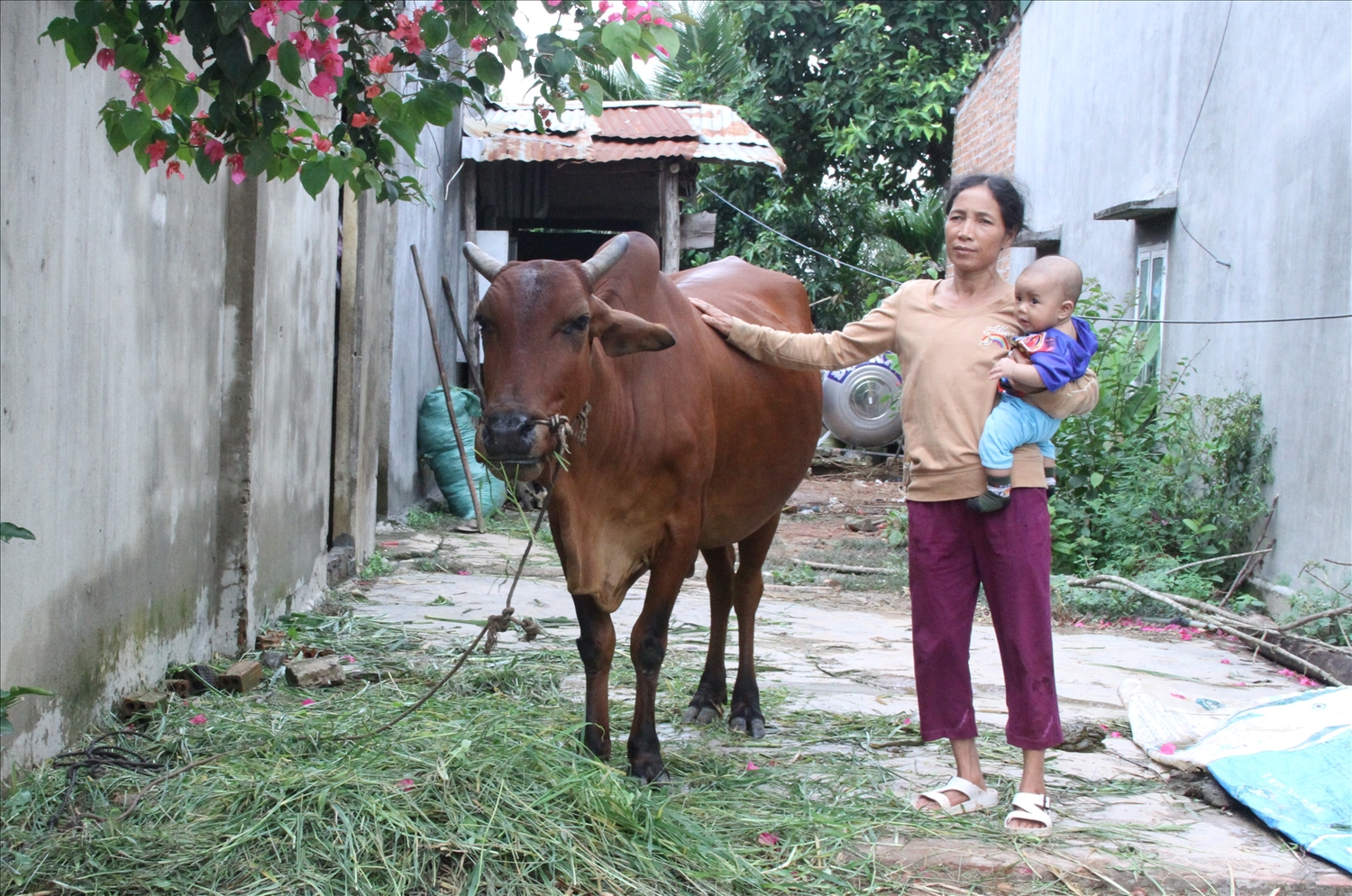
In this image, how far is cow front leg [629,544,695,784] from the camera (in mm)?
3852

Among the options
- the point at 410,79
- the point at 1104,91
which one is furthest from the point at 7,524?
the point at 1104,91

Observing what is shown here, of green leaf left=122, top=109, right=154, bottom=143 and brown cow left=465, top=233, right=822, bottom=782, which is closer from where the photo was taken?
green leaf left=122, top=109, right=154, bottom=143

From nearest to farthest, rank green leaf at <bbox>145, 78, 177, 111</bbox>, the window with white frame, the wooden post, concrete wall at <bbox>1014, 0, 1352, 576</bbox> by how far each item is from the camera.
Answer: green leaf at <bbox>145, 78, 177, 111</bbox> → concrete wall at <bbox>1014, 0, 1352, 576</bbox> → the window with white frame → the wooden post

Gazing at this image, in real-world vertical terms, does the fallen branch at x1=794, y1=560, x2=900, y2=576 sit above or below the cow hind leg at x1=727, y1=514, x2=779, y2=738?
below

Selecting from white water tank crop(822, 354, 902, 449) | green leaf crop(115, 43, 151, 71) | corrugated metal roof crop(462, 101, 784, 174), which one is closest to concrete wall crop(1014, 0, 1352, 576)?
corrugated metal roof crop(462, 101, 784, 174)

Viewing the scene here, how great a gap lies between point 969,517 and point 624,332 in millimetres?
1104

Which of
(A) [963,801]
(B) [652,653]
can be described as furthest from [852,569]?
(A) [963,801]

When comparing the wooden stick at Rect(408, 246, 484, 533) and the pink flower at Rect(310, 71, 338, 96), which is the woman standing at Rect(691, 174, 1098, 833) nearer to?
the pink flower at Rect(310, 71, 338, 96)

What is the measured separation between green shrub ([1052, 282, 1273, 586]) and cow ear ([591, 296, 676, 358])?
4953mm

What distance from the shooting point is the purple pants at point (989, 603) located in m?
3.53

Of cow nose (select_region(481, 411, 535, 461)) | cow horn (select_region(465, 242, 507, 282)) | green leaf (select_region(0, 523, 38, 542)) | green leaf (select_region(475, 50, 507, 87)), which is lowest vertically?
green leaf (select_region(0, 523, 38, 542))

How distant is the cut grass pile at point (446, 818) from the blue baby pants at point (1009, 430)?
1.02 meters

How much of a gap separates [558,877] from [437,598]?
A: 12.3 ft

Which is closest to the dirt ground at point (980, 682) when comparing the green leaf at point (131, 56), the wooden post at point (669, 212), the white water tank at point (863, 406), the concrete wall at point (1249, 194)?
the concrete wall at point (1249, 194)
